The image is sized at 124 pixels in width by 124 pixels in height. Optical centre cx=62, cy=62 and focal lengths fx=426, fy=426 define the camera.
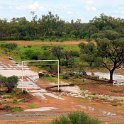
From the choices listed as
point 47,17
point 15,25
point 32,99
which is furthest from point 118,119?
point 47,17

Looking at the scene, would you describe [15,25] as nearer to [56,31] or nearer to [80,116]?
[56,31]

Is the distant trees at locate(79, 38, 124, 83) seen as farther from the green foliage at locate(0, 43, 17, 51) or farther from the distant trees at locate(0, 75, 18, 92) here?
the green foliage at locate(0, 43, 17, 51)

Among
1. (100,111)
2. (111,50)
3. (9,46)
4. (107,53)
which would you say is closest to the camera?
(100,111)

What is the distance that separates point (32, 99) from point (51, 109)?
408 centimetres

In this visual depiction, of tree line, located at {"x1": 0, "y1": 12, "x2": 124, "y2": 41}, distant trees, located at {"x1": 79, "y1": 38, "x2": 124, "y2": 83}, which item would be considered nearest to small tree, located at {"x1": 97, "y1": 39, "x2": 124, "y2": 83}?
distant trees, located at {"x1": 79, "y1": 38, "x2": 124, "y2": 83}

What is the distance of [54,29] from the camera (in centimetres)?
10062

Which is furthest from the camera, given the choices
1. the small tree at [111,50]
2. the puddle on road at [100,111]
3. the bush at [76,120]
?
the small tree at [111,50]

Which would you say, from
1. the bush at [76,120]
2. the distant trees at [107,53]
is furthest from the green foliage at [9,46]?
the bush at [76,120]

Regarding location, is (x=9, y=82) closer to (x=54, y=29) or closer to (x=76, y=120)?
(x=76, y=120)

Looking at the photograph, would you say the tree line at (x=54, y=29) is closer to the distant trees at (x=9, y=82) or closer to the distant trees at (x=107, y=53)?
the distant trees at (x=107, y=53)

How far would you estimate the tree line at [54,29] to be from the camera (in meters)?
91.3

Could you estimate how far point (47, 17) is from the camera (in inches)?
4003

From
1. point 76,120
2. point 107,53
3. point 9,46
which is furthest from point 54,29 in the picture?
point 76,120

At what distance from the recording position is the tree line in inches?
3593
